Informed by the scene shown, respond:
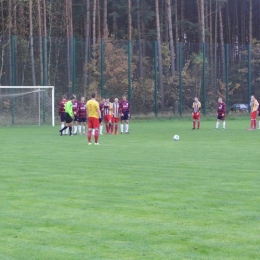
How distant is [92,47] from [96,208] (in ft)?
124

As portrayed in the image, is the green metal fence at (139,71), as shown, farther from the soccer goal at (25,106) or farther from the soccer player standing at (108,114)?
the soccer player standing at (108,114)

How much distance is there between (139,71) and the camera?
4969 cm

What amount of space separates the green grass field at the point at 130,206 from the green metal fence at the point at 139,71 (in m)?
25.6

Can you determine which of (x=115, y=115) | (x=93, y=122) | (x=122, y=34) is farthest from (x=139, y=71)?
(x=93, y=122)

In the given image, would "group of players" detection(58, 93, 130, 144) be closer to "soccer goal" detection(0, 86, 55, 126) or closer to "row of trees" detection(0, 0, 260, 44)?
"soccer goal" detection(0, 86, 55, 126)

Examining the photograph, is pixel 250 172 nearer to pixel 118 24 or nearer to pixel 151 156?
pixel 151 156

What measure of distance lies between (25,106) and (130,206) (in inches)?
1241

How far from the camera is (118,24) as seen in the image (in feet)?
235

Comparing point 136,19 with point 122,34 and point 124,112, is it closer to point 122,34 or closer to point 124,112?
point 122,34

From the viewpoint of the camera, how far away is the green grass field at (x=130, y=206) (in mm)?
8242

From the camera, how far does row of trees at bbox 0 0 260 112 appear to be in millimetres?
46375

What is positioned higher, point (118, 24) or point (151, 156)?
point (118, 24)

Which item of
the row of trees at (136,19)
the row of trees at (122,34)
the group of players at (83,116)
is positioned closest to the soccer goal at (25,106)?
the row of trees at (122,34)

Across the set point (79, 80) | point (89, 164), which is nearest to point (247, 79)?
point (79, 80)
